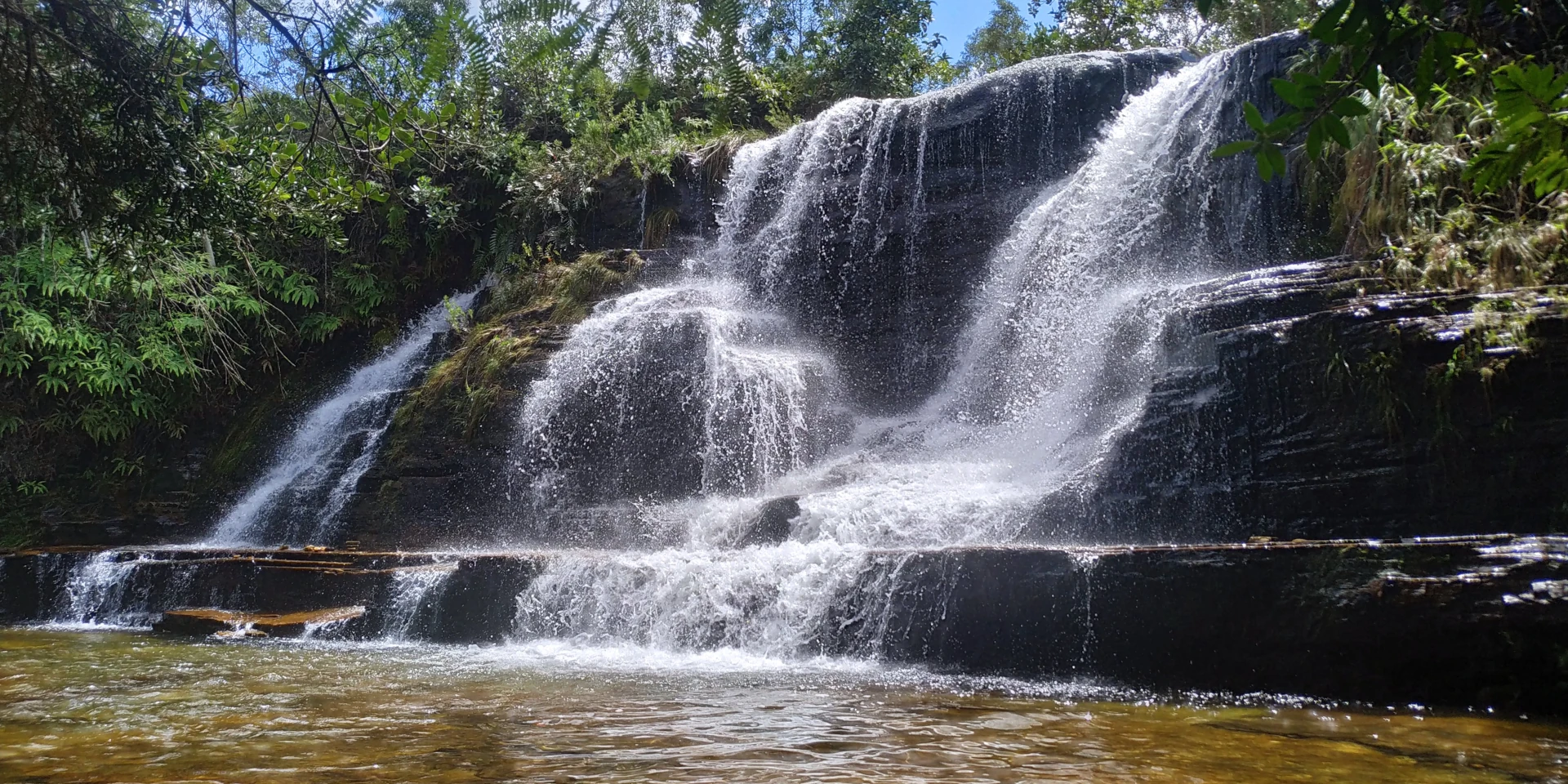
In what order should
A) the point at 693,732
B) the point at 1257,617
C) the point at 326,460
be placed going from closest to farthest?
the point at 693,732 → the point at 1257,617 → the point at 326,460

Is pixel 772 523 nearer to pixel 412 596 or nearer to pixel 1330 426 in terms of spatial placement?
pixel 412 596

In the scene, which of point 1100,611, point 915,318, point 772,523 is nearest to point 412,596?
point 772,523

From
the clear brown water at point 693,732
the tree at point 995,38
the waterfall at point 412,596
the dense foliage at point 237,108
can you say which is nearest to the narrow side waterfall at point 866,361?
the waterfall at point 412,596

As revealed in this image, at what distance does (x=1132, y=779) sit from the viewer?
283 centimetres

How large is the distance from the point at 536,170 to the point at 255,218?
11.0m

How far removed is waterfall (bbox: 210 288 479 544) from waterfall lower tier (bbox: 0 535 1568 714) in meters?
3.56

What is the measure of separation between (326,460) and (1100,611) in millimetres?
9884

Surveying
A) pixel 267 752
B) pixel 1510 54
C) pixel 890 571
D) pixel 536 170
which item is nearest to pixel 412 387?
pixel 536 170

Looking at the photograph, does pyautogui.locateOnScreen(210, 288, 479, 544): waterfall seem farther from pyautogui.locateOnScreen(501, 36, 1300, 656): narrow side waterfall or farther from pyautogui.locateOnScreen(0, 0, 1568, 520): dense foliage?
pyautogui.locateOnScreen(501, 36, 1300, 656): narrow side waterfall

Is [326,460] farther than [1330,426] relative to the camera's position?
Yes

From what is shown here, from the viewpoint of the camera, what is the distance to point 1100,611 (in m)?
4.89

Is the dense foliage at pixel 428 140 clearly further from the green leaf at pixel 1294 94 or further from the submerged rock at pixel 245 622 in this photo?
the submerged rock at pixel 245 622

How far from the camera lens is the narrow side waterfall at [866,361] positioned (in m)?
6.72

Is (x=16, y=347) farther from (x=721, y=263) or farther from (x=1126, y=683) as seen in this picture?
(x=1126, y=683)
